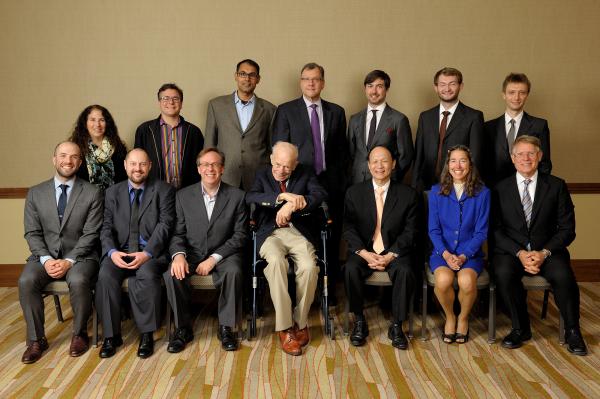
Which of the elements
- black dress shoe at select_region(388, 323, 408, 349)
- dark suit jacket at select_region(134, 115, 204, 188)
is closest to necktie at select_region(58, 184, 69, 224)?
dark suit jacket at select_region(134, 115, 204, 188)

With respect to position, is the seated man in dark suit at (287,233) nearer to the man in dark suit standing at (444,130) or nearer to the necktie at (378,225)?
the necktie at (378,225)

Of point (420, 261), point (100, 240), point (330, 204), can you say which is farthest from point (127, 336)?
point (420, 261)

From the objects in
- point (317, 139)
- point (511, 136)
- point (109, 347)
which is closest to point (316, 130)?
point (317, 139)

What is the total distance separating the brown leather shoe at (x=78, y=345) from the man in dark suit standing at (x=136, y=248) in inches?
5.9

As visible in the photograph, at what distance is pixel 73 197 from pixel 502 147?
3.02 m

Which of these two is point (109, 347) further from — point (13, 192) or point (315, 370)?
point (13, 192)

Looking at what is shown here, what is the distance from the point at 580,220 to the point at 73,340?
4.30 meters

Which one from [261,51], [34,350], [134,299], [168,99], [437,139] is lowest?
[34,350]

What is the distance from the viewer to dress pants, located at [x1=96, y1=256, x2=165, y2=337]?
11.8 feet

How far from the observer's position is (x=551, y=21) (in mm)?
4918

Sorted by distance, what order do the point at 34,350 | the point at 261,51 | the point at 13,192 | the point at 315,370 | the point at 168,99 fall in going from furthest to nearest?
the point at 13,192
the point at 261,51
the point at 168,99
the point at 34,350
the point at 315,370

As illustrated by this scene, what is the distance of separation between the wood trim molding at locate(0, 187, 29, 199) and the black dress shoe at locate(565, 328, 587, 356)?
14.4 feet

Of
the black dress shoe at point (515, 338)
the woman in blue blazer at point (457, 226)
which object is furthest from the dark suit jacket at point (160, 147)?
the black dress shoe at point (515, 338)

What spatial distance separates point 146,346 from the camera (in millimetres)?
3578
